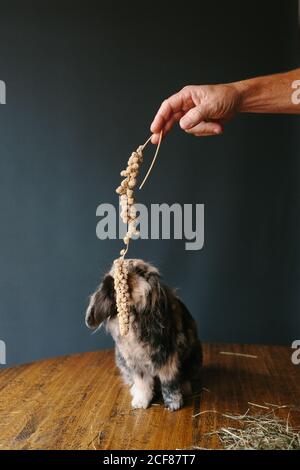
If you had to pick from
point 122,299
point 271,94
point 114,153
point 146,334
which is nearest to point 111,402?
point 146,334

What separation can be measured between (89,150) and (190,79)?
2.22ft

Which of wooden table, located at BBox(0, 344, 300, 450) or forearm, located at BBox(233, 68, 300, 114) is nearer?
wooden table, located at BBox(0, 344, 300, 450)

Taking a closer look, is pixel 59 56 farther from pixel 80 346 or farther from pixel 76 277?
pixel 80 346

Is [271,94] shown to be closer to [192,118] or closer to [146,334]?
[192,118]

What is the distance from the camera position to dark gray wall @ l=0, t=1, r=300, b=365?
2.75 m

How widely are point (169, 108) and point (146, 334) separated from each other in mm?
806

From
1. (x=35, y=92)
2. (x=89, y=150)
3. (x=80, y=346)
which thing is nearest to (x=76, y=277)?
(x=80, y=346)

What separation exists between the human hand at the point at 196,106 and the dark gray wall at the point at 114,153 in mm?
911

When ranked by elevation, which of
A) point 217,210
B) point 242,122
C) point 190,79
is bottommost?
point 217,210

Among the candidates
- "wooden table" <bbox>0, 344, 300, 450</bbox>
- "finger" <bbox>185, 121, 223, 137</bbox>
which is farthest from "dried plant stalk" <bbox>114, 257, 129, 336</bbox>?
"finger" <bbox>185, 121, 223, 137</bbox>

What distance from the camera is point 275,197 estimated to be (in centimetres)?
288

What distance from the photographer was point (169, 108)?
72.7 inches

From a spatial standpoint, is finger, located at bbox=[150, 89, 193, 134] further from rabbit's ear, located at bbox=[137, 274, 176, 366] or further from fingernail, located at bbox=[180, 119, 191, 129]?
rabbit's ear, located at bbox=[137, 274, 176, 366]

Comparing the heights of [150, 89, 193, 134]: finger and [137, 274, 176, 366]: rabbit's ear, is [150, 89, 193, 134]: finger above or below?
above
